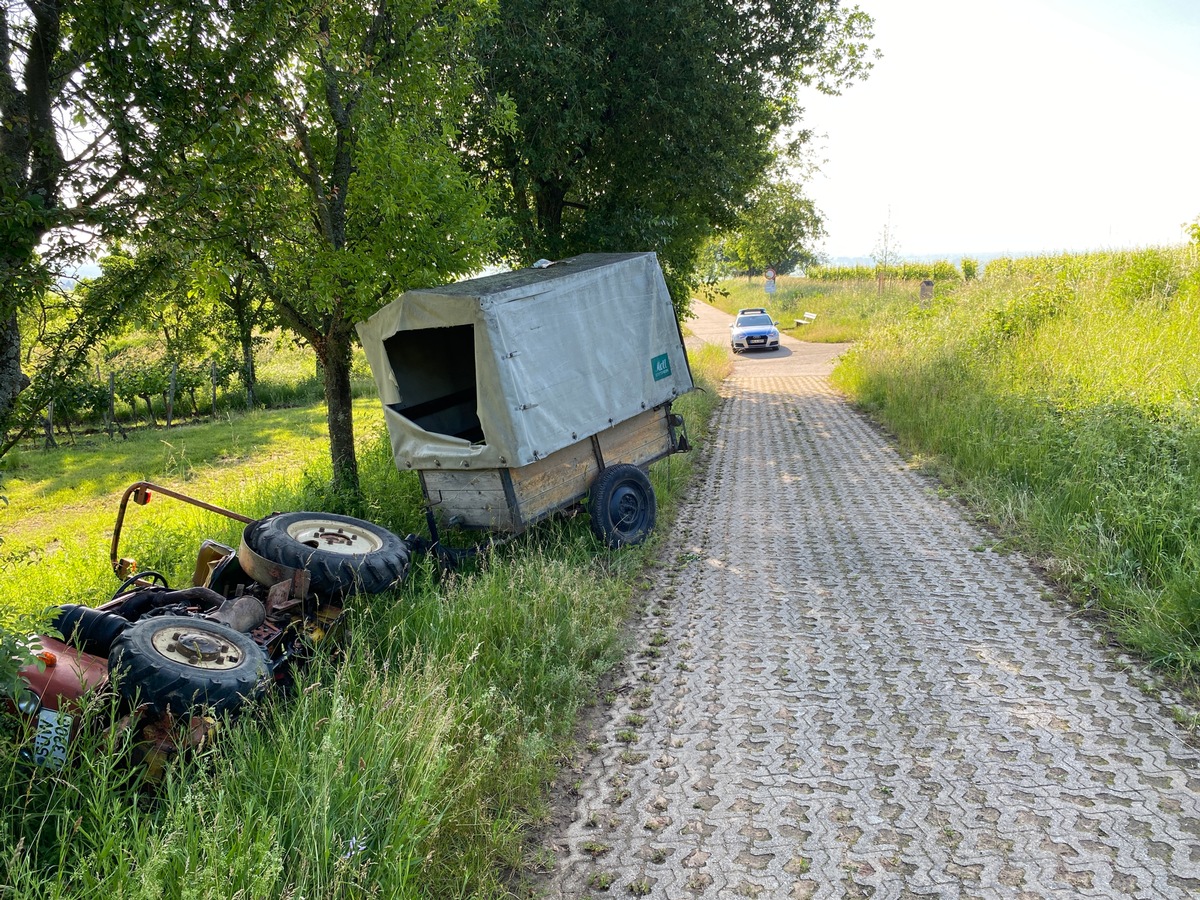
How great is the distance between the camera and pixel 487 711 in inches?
175

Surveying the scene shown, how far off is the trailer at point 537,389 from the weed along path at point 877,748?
149cm

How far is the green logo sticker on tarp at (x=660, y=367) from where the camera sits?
30.3ft

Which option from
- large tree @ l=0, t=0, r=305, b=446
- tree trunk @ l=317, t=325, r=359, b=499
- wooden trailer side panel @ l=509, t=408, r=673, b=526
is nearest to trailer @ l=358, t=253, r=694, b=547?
wooden trailer side panel @ l=509, t=408, r=673, b=526

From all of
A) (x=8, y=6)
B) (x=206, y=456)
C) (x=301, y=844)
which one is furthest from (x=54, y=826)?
(x=206, y=456)

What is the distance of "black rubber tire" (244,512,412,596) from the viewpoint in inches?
218

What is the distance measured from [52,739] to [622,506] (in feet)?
18.8

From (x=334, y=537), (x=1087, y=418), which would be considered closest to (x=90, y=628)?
(x=334, y=537)

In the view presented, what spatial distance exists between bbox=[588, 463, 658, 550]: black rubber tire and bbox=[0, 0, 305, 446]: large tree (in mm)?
4759

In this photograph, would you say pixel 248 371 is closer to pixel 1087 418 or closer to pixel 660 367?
pixel 660 367

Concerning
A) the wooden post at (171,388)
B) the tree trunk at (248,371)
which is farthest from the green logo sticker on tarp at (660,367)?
the tree trunk at (248,371)

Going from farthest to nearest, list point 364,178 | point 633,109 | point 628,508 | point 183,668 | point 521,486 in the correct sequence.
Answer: point 633,109 < point 628,508 < point 364,178 < point 521,486 < point 183,668

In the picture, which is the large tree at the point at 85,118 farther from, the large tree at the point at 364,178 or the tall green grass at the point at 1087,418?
the tall green grass at the point at 1087,418

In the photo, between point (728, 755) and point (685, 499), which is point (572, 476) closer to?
point (685, 499)

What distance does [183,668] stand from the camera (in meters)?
3.96
